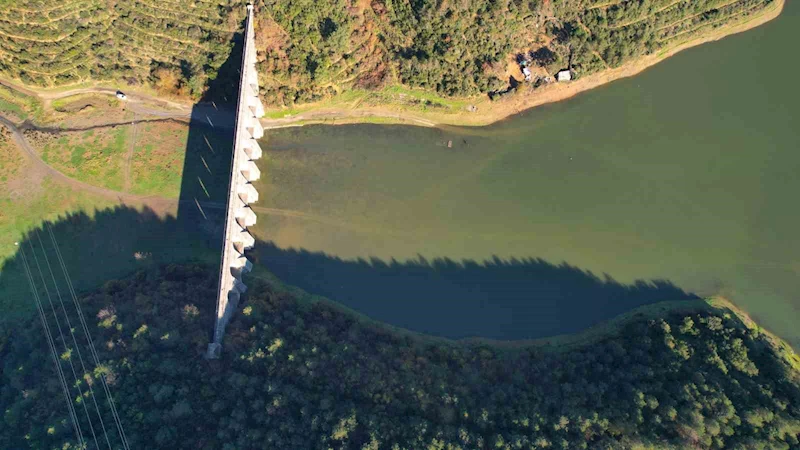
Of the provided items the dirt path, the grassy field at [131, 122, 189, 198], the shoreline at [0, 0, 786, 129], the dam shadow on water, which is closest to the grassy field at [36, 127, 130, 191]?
the dirt path

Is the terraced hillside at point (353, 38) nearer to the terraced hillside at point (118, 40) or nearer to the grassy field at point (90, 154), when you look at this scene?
the terraced hillside at point (118, 40)

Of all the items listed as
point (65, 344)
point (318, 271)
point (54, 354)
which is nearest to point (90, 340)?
point (65, 344)

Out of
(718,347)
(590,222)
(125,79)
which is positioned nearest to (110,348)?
(125,79)

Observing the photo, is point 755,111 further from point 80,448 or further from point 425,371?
point 80,448

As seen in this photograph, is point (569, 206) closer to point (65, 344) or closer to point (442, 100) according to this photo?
point (442, 100)

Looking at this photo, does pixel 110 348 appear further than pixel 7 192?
No

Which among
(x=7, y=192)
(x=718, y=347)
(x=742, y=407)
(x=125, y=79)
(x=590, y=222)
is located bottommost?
(x=742, y=407)
